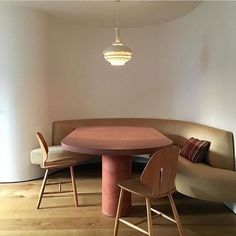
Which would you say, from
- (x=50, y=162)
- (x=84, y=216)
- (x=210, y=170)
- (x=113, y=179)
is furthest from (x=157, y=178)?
(x=50, y=162)

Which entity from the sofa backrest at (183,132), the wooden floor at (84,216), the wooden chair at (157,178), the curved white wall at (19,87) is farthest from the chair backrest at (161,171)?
the curved white wall at (19,87)

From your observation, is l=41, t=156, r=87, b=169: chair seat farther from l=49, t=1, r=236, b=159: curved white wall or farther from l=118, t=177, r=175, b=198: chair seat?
l=49, t=1, r=236, b=159: curved white wall

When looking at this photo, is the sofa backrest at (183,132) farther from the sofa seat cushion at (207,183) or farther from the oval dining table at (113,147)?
the oval dining table at (113,147)

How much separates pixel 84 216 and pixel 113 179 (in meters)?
0.49

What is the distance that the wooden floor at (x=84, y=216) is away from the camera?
2.54 meters

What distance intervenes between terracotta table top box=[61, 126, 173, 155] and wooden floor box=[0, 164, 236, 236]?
30.2 inches

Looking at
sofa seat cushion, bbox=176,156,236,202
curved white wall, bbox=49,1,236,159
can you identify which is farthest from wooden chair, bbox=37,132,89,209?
curved white wall, bbox=49,1,236,159

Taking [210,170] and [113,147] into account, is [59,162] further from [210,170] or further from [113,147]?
[210,170]

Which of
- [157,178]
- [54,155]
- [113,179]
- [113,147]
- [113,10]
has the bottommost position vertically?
[113,179]

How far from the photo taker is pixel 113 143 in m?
2.59

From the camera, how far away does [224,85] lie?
3.26 metres

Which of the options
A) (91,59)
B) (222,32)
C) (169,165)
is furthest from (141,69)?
(169,165)

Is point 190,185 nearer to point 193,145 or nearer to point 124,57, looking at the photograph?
point 193,145

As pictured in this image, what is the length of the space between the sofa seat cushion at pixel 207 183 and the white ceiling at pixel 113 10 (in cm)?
223
